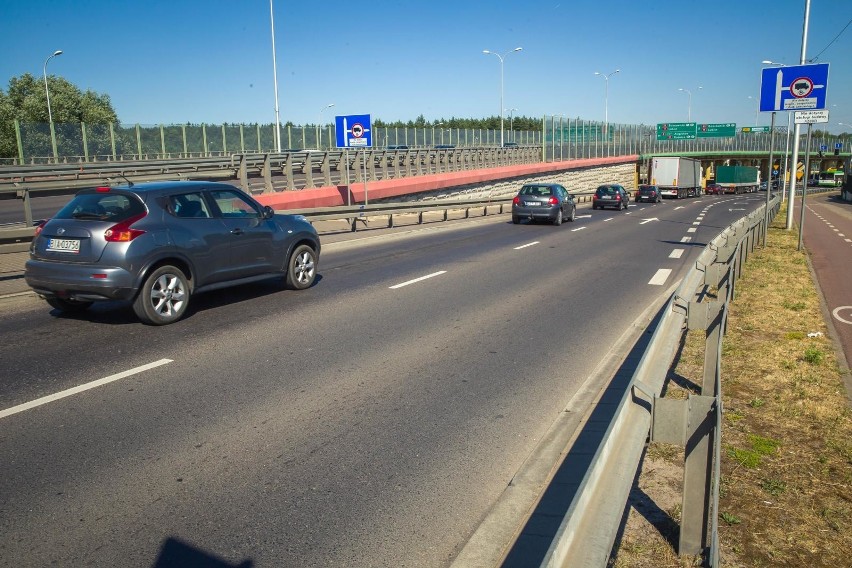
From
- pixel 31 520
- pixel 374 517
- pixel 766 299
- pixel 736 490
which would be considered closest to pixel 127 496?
pixel 31 520

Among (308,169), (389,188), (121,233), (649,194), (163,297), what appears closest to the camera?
(121,233)

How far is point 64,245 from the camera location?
27.1ft

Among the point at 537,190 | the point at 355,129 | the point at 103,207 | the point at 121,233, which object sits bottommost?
the point at 537,190

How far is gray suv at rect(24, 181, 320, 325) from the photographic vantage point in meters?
8.12

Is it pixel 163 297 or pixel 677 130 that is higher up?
pixel 677 130

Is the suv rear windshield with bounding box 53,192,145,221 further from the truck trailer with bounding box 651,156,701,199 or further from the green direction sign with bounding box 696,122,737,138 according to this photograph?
the green direction sign with bounding box 696,122,737,138

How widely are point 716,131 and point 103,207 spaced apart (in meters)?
98.1

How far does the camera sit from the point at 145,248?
8.27 meters

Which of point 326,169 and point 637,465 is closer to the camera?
point 637,465

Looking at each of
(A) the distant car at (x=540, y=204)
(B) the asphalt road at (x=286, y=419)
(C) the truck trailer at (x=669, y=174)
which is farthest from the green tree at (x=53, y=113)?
(C) the truck trailer at (x=669, y=174)

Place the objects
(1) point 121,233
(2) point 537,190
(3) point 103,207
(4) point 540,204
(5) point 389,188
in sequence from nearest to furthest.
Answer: (1) point 121,233 → (3) point 103,207 → (4) point 540,204 → (2) point 537,190 → (5) point 389,188

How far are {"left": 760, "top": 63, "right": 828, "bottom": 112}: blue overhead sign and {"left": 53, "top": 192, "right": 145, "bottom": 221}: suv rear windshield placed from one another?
1638 centimetres

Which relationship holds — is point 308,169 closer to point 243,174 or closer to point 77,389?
point 243,174

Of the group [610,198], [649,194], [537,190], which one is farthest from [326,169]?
[649,194]
